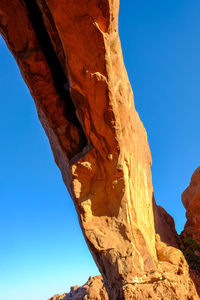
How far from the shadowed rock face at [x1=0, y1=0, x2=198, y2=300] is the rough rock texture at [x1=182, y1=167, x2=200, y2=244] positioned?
14.0 feet

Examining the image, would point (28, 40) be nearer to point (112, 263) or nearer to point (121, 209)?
point (121, 209)

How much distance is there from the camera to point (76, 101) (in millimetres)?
6969

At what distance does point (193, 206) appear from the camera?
510 inches

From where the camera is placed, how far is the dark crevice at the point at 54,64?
23.1 ft

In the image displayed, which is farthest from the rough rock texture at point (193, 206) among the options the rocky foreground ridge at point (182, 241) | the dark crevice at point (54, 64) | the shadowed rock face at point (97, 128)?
the dark crevice at point (54, 64)

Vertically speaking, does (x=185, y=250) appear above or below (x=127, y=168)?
below

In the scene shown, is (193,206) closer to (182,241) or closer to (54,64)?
(182,241)

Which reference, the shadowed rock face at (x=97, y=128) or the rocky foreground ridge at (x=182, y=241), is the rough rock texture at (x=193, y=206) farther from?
the shadowed rock face at (x=97, y=128)

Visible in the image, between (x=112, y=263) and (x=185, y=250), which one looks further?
(x=185, y=250)

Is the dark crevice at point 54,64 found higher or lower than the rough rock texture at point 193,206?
higher

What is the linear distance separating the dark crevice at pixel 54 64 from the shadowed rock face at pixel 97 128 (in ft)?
0.11

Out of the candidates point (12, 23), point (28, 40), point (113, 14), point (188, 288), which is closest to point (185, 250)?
point (188, 288)

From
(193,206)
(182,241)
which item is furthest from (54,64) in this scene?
(193,206)

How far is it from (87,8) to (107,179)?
16.4ft
